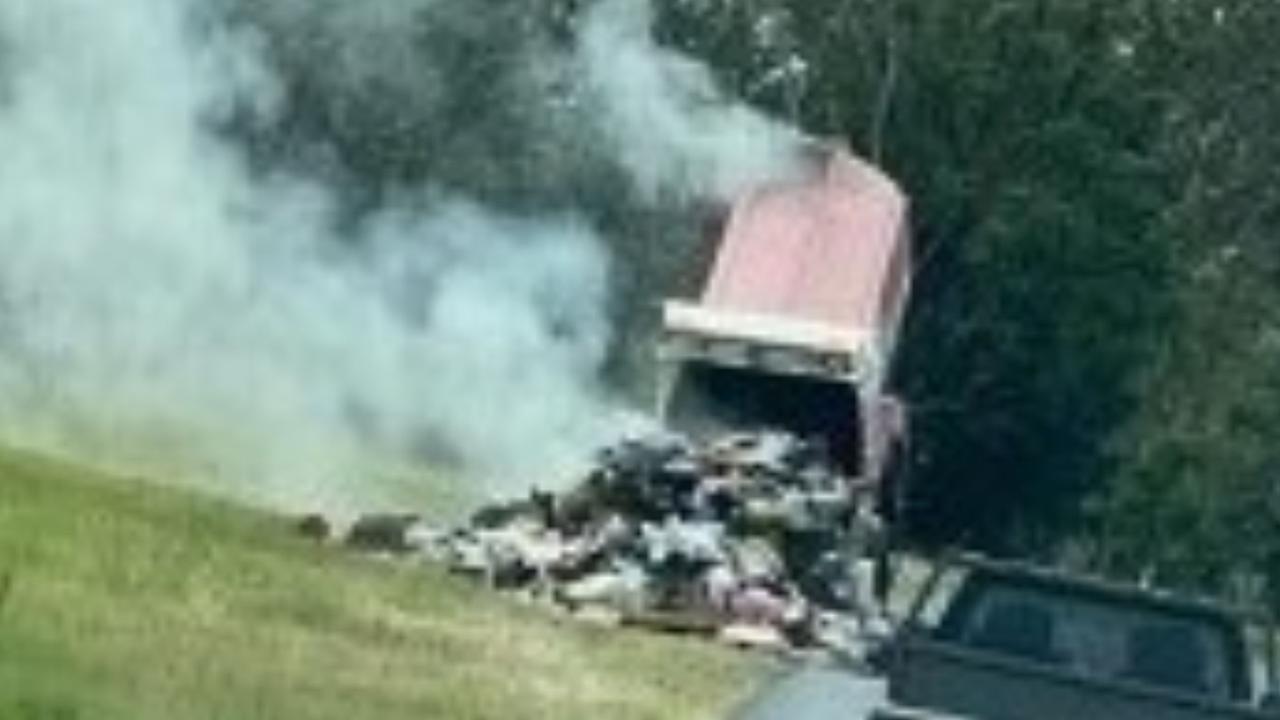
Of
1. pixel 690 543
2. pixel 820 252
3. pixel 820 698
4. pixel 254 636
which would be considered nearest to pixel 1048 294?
pixel 820 252

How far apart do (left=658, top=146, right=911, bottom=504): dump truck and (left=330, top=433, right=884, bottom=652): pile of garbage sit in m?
2.30

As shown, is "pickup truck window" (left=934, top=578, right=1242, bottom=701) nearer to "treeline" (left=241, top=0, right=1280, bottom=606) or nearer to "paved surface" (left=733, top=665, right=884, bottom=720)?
"paved surface" (left=733, top=665, right=884, bottom=720)

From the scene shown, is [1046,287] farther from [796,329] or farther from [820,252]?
[796,329]

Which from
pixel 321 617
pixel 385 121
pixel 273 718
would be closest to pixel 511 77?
pixel 385 121

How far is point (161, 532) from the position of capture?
22.8 metres

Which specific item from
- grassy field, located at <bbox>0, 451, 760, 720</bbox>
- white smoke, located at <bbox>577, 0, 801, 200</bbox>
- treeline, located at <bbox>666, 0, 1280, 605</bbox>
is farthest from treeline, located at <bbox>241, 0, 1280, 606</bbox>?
grassy field, located at <bbox>0, 451, 760, 720</bbox>

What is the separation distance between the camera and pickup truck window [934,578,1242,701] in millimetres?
14641

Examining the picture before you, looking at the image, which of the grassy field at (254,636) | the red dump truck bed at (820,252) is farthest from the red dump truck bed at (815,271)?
the grassy field at (254,636)

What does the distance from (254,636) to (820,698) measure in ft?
20.1

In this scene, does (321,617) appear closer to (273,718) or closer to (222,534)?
(222,534)

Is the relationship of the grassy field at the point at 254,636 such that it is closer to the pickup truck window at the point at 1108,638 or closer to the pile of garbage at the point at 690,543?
the pile of garbage at the point at 690,543

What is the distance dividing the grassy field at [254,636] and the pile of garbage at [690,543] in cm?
135

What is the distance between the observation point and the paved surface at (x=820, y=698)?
13195 millimetres

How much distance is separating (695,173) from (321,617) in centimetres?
2101
